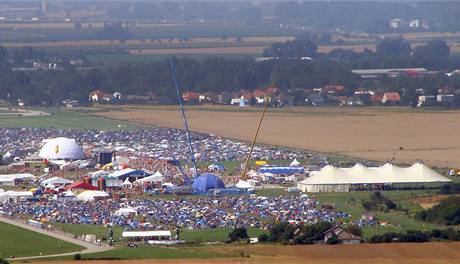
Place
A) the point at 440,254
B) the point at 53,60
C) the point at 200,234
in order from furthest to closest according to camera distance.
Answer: the point at 53,60
the point at 200,234
the point at 440,254

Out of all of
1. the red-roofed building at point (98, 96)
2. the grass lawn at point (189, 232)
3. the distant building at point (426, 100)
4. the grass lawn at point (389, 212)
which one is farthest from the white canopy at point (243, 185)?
the red-roofed building at point (98, 96)

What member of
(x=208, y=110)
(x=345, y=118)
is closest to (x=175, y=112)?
(x=208, y=110)

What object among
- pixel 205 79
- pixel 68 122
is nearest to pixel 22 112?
pixel 68 122

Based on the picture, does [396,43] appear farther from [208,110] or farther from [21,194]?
[21,194]

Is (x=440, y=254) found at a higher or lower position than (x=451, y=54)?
lower

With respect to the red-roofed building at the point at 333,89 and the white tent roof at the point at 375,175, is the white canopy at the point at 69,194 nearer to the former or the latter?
the white tent roof at the point at 375,175

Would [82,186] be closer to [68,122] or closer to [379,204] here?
[379,204]
